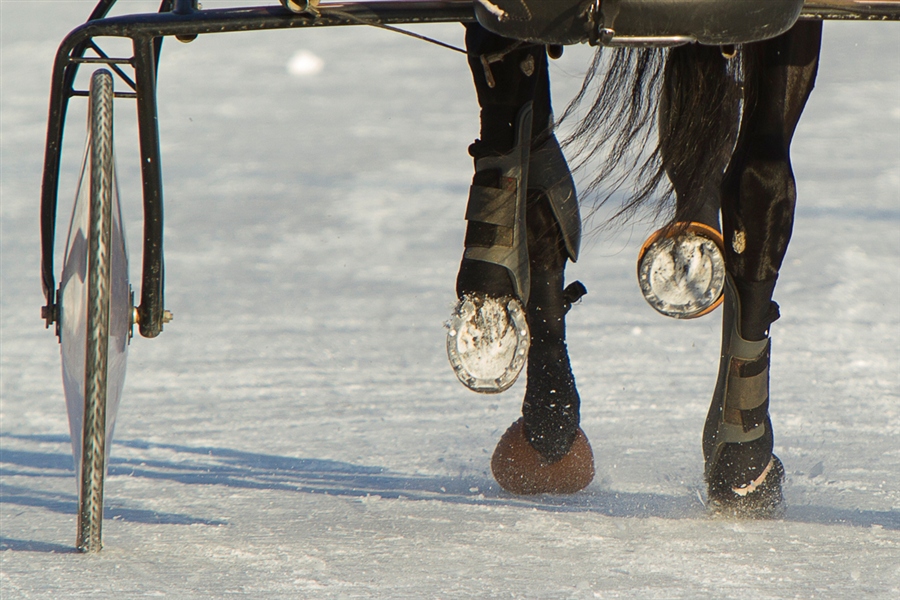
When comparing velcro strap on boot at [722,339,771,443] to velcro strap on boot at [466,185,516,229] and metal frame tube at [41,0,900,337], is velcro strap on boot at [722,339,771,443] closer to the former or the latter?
velcro strap on boot at [466,185,516,229]

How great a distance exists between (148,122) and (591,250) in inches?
115

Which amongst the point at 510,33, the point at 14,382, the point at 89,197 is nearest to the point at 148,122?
the point at 89,197

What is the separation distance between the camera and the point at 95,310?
1438mm

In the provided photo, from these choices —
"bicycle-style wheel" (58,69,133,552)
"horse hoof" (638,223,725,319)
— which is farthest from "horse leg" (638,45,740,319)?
"bicycle-style wheel" (58,69,133,552)

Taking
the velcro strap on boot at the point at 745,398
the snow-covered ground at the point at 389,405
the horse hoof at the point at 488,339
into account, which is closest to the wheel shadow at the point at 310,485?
the snow-covered ground at the point at 389,405

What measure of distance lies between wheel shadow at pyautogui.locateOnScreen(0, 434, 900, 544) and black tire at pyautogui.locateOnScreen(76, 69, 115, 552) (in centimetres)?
27

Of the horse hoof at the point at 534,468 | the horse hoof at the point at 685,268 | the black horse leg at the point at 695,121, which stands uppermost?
the black horse leg at the point at 695,121

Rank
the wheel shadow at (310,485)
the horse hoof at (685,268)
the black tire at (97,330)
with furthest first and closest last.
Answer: the horse hoof at (685,268), the wheel shadow at (310,485), the black tire at (97,330)

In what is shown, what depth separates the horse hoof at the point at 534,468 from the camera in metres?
1.85

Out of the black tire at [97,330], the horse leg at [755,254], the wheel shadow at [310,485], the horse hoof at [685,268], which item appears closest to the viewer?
the black tire at [97,330]

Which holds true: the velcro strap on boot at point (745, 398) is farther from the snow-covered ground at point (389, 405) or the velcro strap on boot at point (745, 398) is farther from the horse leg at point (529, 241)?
the horse leg at point (529, 241)

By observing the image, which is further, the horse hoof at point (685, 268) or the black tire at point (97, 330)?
the horse hoof at point (685, 268)

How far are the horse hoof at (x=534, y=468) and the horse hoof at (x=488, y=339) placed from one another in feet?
0.81

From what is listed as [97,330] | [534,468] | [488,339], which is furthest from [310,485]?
[97,330]
